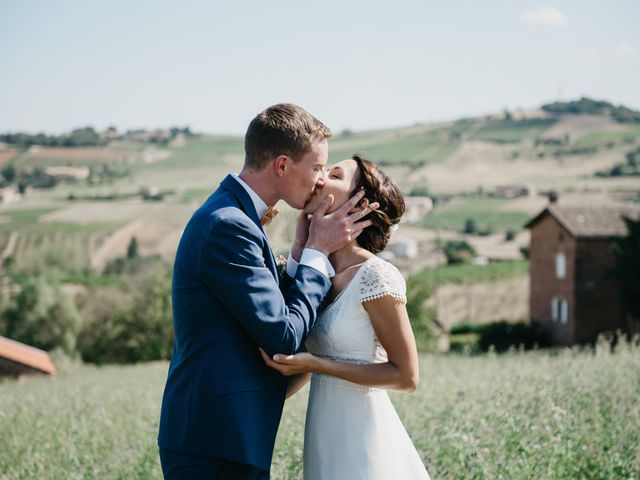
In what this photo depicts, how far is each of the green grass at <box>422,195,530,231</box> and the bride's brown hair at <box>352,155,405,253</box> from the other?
82.6m

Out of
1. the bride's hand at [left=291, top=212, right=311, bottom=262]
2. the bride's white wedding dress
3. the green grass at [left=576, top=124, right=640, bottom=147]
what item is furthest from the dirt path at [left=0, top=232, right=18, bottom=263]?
the green grass at [left=576, top=124, right=640, bottom=147]

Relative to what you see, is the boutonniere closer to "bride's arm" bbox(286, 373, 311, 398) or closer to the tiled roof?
"bride's arm" bbox(286, 373, 311, 398)

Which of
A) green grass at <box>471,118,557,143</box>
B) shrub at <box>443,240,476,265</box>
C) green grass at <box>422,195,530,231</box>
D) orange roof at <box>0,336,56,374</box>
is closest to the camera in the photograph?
orange roof at <box>0,336,56,374</box>

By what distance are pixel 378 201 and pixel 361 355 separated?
79cm

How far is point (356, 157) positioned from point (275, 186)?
21.8 inches

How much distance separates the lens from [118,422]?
7062 mm

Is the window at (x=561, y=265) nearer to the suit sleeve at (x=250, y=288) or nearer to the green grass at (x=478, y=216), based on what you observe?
the green grass at (x=478, y=216)

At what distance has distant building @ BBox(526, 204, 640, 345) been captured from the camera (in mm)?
41781

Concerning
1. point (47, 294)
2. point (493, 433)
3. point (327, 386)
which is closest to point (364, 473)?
point (327, 386)

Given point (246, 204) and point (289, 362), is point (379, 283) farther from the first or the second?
point (246, 204)

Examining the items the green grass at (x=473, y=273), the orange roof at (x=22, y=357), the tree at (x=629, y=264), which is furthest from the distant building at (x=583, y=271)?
the orange roof at (x=22, y=357)

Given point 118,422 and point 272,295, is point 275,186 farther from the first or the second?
point 118,422

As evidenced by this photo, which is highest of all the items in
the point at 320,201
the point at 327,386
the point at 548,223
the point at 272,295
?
the point at 320,201

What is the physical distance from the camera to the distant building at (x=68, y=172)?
11506 cm
